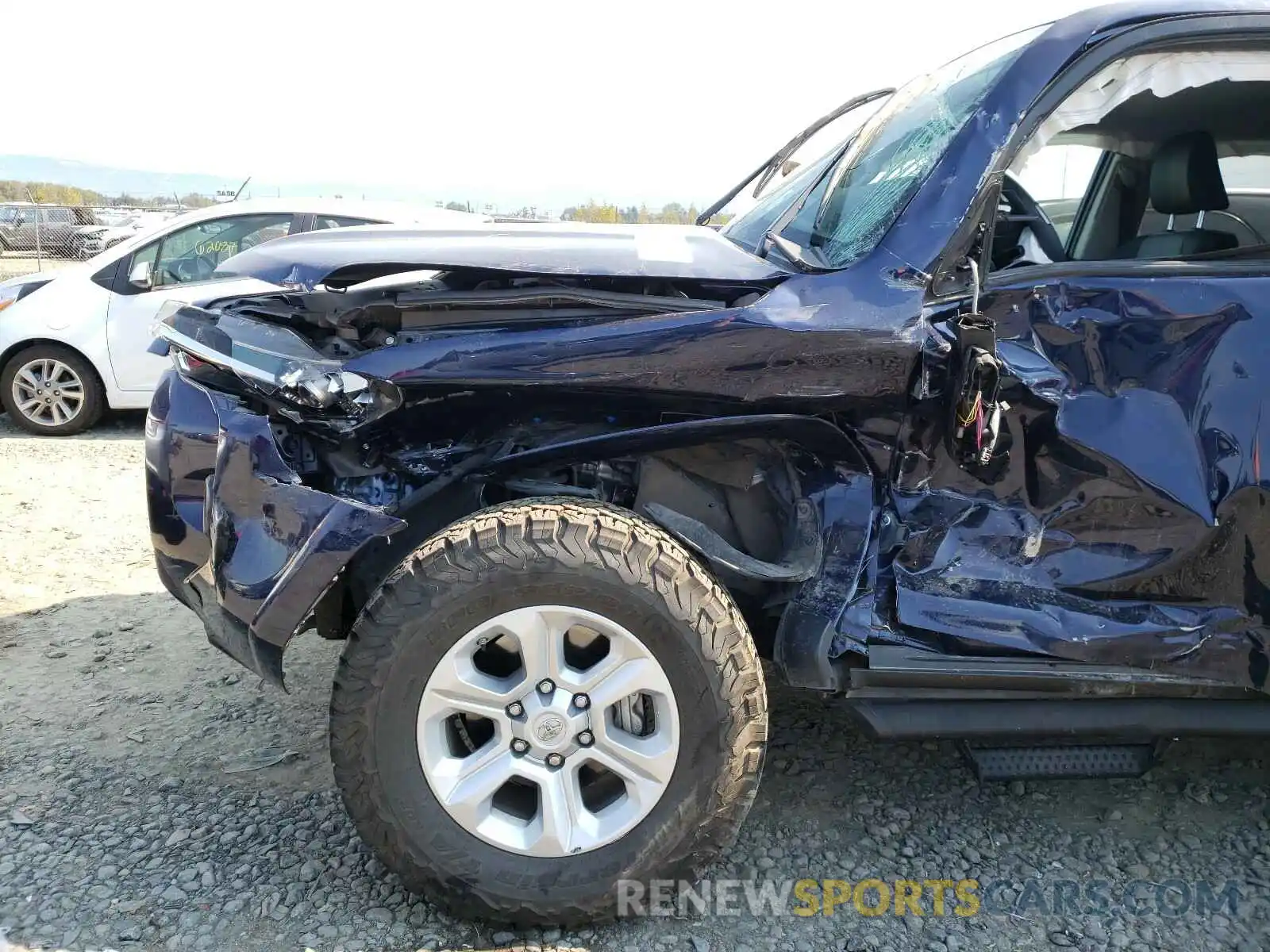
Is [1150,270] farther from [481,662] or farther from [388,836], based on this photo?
[388,836]

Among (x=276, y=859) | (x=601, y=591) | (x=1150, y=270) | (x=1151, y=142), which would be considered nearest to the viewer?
(x=601, y=591)

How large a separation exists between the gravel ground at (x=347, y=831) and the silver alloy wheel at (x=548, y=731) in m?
0.29

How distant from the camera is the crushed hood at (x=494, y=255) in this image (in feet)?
7.79

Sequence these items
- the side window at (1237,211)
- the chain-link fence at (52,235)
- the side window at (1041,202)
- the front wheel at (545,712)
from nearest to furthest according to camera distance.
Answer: the front wheel at (545,712) < the side window at (1041,202) < the side window at (1237,211) < the chain-link fence at (52,235)

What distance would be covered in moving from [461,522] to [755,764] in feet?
3.03

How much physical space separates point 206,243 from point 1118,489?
6644 millimetres

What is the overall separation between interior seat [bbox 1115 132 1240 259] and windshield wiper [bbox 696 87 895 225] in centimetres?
94

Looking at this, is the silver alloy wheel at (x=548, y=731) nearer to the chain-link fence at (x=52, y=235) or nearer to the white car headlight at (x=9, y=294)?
the white car headlight at (x=9, y=294)

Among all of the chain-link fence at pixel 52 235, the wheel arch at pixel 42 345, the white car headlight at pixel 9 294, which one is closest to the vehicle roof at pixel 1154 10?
the wheel arch at pixel 42 345

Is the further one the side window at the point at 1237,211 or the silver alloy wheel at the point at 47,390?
the silver alloy wheel at the point at 47,390

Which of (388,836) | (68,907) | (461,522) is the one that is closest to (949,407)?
(461,522)

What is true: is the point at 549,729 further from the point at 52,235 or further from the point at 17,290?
the point at 52,235

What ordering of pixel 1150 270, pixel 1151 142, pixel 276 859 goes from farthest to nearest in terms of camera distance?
1. pixel 1151 142
2. pixel 276 859
3. pixel 1150 270

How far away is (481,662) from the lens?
2.36 metres
